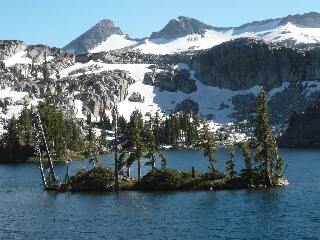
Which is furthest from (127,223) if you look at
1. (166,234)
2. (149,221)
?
(166,234)

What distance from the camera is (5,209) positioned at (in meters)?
84.8

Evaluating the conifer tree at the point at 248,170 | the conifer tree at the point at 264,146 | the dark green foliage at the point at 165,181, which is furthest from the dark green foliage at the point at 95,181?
the conifer tree at the point at 264,146

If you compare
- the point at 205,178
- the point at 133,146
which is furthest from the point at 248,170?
the point at 133,146

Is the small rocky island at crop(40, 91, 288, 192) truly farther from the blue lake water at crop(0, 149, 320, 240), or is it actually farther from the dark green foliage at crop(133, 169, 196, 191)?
the blue lake water at crop(0, 149, 320, 240)

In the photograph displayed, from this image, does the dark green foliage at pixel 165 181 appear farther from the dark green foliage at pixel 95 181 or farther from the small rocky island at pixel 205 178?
the dark green foliage at pixel 95 181

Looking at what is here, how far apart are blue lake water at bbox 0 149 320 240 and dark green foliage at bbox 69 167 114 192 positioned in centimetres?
578

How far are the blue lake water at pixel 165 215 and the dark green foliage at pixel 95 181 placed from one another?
19.0 ft

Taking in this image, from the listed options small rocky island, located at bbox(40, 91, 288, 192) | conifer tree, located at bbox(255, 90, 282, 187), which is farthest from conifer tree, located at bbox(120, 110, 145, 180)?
conifer tree, located at bbox(255, 90, 282, 187)

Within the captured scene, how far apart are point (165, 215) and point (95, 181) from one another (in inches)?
1291

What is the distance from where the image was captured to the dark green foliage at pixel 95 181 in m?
105

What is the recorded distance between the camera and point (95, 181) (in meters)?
105

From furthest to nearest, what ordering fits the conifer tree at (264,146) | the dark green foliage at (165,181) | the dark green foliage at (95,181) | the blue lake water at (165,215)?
the dark green foliage at (95,181) < the dark green foliage at (165,181) < the conifer tree at (264,146) < the blue lake water at (165,215)

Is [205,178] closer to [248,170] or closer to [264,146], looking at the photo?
[248,170]

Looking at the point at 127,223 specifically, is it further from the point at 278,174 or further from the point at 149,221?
the point at 278,174
